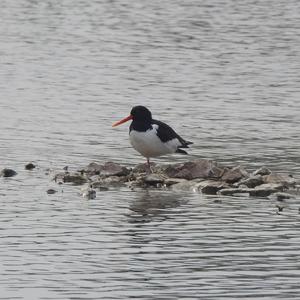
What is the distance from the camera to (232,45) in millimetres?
36219

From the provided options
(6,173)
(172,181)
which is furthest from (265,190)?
(6,173)

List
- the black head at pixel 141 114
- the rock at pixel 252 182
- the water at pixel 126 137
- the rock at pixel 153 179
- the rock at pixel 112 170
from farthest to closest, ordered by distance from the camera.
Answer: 1. the black head at pixel 141 114
2. the rock at pixel 112 170
3. the rock at pixel 153 179
4. the rock at pixel 252 182
5. the water at pixel 126 137

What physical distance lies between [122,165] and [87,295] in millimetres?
7959

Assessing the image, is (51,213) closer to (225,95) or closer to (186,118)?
(186,118)

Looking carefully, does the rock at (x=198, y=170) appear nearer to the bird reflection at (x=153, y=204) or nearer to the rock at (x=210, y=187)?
the rock at (x=210, y=187)

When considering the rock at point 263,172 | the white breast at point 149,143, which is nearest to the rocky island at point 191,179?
the rock at point 263,172

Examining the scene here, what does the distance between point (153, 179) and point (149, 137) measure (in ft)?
2.88

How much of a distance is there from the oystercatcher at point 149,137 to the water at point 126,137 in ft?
3.74

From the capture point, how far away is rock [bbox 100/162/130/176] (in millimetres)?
19094

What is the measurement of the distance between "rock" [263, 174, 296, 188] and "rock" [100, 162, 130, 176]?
222cm

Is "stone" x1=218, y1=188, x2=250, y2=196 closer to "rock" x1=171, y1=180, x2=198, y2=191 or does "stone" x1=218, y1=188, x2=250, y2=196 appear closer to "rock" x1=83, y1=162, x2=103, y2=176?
"rock" x1=171, y1=180, x2=198, y2=191

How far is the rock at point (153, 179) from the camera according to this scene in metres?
18.8

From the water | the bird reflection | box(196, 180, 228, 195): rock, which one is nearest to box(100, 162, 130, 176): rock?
the water

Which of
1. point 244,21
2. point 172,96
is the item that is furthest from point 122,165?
point 244,21
